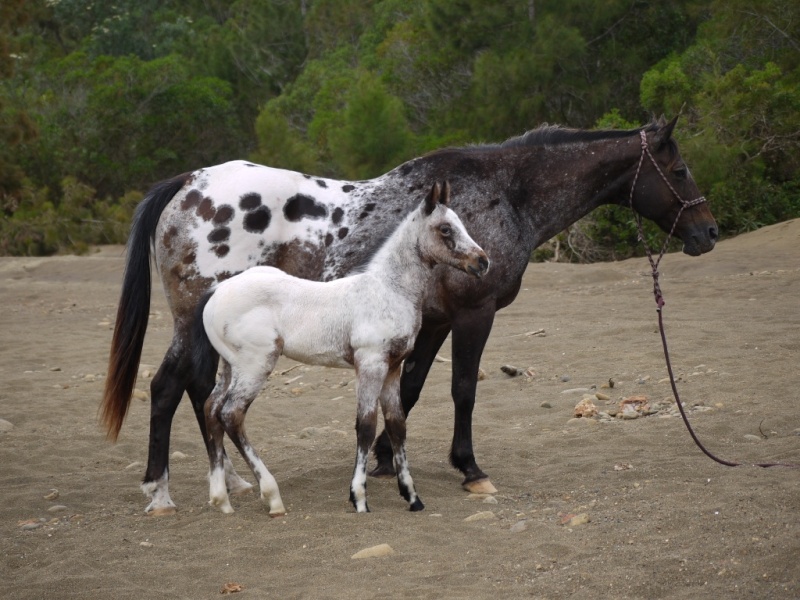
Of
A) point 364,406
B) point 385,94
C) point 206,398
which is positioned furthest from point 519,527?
point 385,94

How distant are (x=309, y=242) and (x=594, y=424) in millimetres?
2677

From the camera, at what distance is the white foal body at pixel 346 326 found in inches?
214

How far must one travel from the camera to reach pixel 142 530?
548cm

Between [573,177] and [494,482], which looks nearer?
[494,482]

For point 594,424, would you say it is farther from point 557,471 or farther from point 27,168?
point 27,168

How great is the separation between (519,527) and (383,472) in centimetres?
169

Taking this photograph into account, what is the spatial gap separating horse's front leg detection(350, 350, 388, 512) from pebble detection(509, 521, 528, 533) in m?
0.85

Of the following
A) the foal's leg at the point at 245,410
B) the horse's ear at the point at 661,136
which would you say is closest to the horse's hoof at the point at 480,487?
the foal's leg at the point at 245,410

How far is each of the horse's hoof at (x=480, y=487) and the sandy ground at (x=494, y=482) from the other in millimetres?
134

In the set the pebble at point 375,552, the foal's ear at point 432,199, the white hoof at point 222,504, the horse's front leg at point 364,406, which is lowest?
the white hoof at point 222,504

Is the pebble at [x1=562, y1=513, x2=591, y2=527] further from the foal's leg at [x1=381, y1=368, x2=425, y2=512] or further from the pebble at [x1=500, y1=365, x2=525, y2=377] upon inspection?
the pebble at [x1=500, y1=365, x2=525, y2=377]

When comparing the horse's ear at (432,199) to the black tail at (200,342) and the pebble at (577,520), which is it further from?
the pebble at (577,520)

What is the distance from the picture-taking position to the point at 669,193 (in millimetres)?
6465

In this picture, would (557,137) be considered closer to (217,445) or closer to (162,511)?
(217,445)
